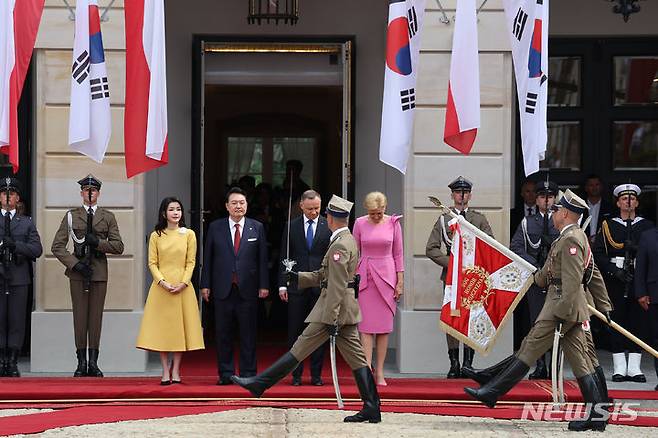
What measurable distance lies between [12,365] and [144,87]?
3117 millimetres

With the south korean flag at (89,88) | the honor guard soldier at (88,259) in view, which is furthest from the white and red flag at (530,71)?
the honor guard soldier at (88,259)

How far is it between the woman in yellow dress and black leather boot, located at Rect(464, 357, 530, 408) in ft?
10.4

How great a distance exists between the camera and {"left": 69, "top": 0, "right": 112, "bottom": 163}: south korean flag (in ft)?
41.4

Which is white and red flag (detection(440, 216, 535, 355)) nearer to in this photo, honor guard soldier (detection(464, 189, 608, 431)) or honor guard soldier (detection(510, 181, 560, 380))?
honor guard soldier (detection(464, 189, 608, 431))

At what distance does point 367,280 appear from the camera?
1284 cm

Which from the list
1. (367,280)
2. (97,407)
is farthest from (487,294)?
(97,407)

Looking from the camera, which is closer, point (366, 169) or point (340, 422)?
point (340, 422)

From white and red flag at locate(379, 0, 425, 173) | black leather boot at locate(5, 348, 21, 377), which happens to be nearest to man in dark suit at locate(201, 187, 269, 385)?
white and red flag at locate(379, 0, 425, 173)

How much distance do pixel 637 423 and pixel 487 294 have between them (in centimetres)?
172

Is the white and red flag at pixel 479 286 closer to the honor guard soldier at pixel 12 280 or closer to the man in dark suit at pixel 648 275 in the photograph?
the man in dark suit at pixel 648 275

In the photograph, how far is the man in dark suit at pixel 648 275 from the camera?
13062 millimetres

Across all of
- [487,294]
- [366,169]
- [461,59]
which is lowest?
[487,294]

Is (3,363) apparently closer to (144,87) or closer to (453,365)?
(144,87)

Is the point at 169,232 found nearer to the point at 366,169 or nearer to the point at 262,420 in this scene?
the point at 262,420
